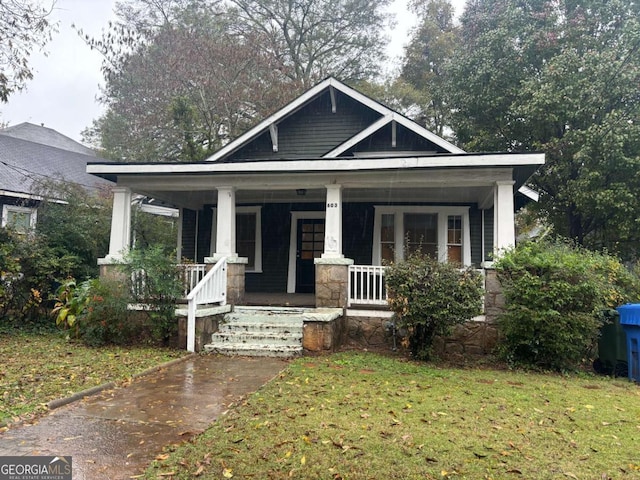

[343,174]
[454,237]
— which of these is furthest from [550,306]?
[454,237]

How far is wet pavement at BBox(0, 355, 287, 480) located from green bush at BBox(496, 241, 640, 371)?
3624 mm

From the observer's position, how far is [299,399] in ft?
15.9

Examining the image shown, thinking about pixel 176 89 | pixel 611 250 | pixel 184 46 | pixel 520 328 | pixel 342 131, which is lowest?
pixel 520 328

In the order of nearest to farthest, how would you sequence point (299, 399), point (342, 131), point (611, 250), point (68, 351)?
point (299, 399), point (68, 351), point (342, 131), point (611, 250)

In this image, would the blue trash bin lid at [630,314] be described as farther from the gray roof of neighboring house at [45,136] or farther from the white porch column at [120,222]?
the gray roof of neighboring house at [45,136]

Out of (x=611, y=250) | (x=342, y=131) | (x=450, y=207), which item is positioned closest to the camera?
(x=450, y=207)

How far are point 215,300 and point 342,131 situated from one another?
5.75m

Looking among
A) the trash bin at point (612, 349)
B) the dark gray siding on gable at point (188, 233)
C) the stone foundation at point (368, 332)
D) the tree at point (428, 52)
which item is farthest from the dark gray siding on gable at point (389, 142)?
the tree at point (428, 52)

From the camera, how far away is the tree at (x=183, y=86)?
19031mm

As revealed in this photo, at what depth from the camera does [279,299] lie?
9.95 meters

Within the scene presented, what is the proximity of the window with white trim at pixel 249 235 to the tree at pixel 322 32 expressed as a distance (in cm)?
1341

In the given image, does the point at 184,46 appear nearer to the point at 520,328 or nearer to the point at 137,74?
the point at 137,74

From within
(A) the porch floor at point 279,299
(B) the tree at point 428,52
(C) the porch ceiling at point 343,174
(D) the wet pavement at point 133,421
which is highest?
(B) the tree at point 428,52

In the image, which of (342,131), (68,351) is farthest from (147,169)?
(342,131)
